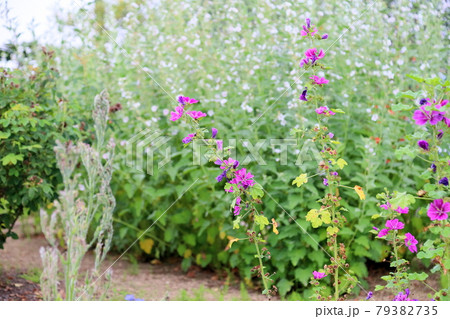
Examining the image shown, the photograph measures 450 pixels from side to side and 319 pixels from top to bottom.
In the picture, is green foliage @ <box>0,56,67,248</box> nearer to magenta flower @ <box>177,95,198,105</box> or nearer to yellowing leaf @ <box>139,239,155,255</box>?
yellowing leaf @ <box>139,239,155,255</box>

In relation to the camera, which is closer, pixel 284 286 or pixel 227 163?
pixel 227 163

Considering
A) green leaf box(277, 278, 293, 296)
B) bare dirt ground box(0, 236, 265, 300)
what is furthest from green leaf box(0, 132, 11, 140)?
green leaf box(277, 278, 293, 296)

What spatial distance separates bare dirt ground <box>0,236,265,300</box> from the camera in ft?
11.6

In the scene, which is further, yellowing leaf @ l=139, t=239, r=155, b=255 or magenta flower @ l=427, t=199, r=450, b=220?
yellowing leaf @ l=139, t=239, r=155, b=255

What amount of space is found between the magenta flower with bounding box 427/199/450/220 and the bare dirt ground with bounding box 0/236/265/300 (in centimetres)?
157

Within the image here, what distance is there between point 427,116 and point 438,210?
0.37m

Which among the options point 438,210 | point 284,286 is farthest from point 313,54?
point 284,286

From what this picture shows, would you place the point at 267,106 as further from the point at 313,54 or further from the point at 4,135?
the point at 4,135

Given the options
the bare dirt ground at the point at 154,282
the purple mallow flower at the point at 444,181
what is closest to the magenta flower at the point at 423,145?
the purple mallow flower at the point at 444,181

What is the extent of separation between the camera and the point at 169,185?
159 inches

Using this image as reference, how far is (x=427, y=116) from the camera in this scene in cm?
208

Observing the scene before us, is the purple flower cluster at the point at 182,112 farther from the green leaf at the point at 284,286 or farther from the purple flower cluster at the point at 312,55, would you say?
the green leaf at the point at 284,286

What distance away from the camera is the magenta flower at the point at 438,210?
2062 mm

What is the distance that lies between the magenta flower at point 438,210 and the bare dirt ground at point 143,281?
1571mm
